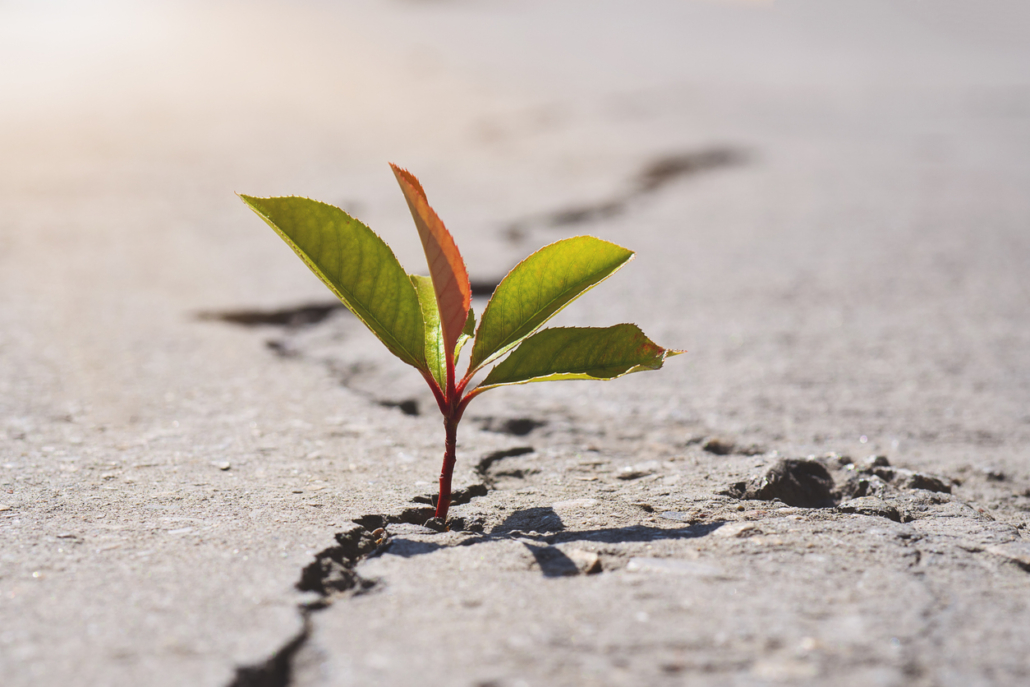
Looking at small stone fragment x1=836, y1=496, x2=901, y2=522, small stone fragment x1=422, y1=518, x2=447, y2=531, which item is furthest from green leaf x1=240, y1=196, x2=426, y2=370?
small stone fragment x1=836, y1=496, x2=901, y2=522

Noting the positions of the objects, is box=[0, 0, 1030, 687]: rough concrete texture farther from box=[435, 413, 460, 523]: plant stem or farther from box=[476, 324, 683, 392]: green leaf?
box=[476, 324, 683, 392]: green leaf

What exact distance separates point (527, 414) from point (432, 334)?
608mm

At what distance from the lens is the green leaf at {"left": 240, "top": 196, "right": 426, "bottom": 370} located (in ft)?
3.28

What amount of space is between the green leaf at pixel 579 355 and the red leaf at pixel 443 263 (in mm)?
78

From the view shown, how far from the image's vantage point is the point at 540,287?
1056 mm

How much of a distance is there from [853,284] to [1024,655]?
180cm

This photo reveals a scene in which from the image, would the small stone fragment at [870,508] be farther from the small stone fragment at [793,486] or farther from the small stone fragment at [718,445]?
the small stone fragment at [718,445]

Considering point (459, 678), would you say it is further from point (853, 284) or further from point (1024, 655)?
point (853, 284)

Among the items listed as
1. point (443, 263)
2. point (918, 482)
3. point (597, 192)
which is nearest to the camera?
point (443, 263)

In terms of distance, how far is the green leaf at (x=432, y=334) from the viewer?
44.1 inches

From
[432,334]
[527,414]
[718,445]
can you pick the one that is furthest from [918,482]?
[432,334]

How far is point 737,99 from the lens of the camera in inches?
197

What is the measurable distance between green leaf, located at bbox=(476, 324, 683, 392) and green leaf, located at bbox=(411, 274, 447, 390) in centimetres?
8

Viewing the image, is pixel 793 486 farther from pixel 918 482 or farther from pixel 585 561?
pixel 585 561
